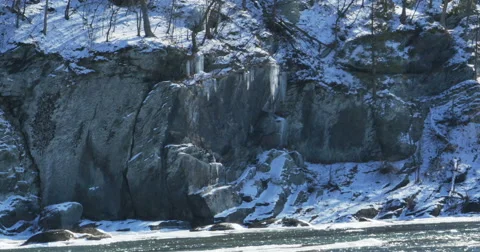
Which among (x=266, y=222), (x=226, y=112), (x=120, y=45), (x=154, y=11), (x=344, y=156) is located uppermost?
(x=154, y=11)

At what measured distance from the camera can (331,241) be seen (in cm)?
2053

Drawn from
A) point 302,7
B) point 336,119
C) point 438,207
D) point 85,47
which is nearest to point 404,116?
point 336,119

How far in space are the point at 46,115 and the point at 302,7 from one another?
1709 cm

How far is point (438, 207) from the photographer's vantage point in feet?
98.4

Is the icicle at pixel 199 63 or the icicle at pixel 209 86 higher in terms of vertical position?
the icicle at pixel 199 63

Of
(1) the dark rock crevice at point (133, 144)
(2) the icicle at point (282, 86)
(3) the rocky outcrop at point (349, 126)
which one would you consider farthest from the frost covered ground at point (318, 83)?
(1) the dark rock crevice at point (133, 144)

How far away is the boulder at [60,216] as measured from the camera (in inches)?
1116

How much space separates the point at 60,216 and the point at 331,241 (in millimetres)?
12517

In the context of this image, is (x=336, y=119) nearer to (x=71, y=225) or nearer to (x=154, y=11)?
(x=154, y=11)

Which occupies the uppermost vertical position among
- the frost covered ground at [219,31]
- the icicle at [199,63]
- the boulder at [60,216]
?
the frost covered ground at [219,31]

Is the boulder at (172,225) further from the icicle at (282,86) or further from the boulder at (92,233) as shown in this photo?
the icicle at (282,86)

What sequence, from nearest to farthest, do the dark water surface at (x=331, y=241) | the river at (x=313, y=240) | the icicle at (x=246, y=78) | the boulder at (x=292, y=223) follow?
the dark water surface at (x=331, y=241), the river at (x=313, y=240), the boulder at (x=292, y=223), the icicle at (x=246, y=78)

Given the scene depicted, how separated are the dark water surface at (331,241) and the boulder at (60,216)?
5.52m

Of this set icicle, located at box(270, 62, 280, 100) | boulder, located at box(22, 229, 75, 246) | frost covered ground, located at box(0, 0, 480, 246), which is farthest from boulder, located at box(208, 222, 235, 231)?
icicle, located at box(270, 62, 280, 100)
